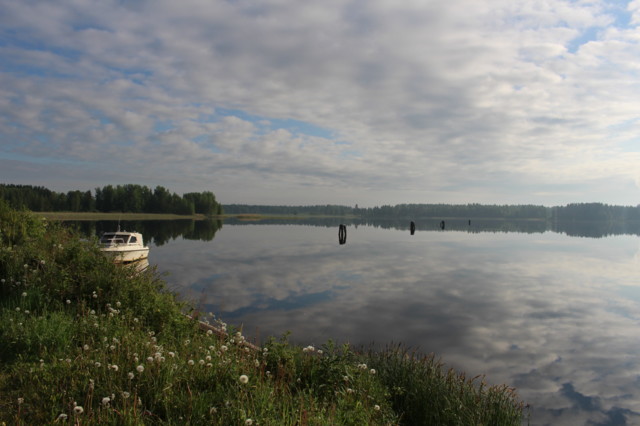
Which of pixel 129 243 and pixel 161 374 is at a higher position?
pixel 161 374

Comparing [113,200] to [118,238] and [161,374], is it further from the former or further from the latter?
[161,374]

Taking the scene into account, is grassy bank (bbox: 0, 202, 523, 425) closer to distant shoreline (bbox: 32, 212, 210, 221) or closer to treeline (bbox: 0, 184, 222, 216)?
distant shoreline (bbox: 32, 212, 210, 221)

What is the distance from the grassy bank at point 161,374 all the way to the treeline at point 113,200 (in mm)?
173239

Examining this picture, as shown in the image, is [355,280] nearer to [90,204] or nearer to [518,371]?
[518,371]

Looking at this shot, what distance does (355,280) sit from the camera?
2930 centimetres

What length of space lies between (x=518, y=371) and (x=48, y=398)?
13.4 meters

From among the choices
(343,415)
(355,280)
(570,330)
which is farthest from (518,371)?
(355,280)

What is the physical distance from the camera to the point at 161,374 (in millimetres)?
6465

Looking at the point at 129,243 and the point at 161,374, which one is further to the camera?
the point at 129,243

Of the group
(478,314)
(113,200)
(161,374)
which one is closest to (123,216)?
(113,200)

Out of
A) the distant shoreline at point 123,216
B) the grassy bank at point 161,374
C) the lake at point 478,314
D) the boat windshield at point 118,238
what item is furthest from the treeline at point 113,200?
the grassy bank at point 161,374

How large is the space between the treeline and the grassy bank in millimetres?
173239

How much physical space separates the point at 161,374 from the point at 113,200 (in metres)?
192

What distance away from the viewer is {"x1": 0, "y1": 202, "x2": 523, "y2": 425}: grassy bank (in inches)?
227
